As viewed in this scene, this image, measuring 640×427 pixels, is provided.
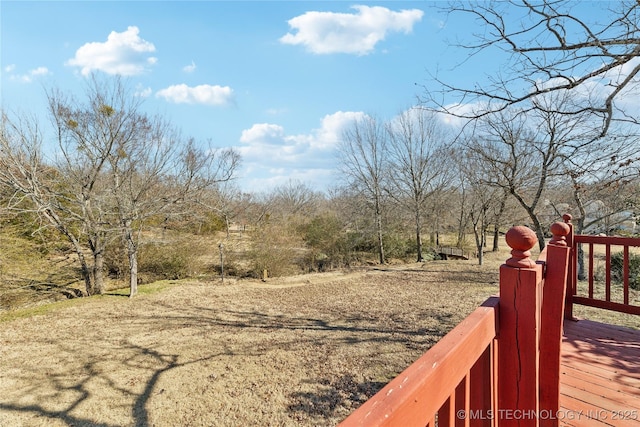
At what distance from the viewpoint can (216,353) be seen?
4.41m

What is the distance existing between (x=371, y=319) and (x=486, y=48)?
452 centimetres

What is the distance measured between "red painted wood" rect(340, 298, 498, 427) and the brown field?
2728 millimetres

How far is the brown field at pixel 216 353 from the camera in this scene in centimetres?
320

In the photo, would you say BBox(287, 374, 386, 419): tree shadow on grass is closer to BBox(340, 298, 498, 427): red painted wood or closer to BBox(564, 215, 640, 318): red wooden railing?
BBox(564, 215, 640, 318): red wooden railing

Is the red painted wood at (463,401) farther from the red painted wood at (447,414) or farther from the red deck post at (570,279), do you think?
the red deck post at (570,279)

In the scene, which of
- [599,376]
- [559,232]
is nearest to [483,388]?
[559,232]

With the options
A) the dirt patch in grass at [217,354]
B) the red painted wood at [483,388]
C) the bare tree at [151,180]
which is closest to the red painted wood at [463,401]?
the red painted wood at [483,388]

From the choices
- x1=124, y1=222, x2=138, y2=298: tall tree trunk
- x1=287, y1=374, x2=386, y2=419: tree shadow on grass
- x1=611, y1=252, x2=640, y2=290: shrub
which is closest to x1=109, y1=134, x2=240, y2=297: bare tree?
x1=124, y1=222, x2=138, y2=298: tall tree trunk

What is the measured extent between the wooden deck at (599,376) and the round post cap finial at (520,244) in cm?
83

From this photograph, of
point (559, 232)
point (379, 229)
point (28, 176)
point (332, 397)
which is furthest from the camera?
point (379, 229)

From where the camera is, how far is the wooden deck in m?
1.81

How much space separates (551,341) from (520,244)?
32.2 inches

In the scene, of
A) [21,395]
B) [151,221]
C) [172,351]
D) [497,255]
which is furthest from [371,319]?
[497,255]

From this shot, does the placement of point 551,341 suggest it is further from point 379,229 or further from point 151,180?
point 379,229
